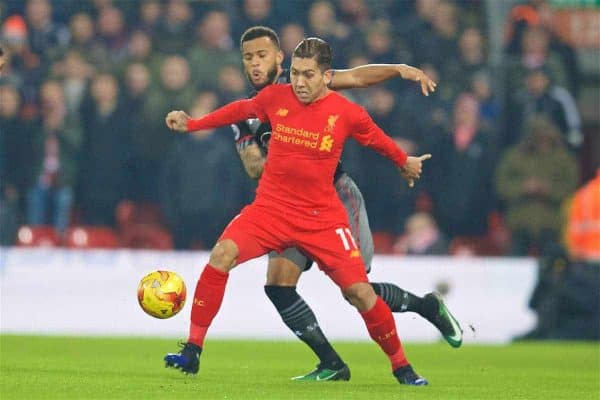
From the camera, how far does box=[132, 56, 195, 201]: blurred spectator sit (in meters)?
16.4

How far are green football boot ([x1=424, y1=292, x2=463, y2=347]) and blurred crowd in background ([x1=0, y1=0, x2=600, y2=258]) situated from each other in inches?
242

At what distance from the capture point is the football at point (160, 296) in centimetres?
914

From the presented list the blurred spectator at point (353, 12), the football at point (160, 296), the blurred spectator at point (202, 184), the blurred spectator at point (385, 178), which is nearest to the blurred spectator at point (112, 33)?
the blurred spectator at point (202, 184)

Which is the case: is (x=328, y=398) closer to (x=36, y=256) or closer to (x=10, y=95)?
(x=36, y=256)

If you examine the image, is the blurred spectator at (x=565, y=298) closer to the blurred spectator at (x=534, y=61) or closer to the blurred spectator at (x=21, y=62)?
the blurred spectator at (x=534, y=61)

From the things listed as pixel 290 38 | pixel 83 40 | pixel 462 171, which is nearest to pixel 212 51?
pixel 290 38

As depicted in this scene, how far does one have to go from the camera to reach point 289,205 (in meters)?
8.93

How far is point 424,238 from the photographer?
16281 mm

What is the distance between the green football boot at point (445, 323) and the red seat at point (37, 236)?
7380mm

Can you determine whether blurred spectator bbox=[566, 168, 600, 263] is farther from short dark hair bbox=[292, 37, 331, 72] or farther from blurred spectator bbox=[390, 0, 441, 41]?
short dark hair bbox=[292, 37, 331, 72]

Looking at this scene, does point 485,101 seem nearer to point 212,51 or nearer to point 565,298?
point 565,298

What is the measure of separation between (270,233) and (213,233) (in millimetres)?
7553

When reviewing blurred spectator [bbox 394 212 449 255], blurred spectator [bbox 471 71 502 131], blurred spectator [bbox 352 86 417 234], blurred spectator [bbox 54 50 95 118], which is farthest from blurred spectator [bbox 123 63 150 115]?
blurred spectator [bbox 471 71 502 131]

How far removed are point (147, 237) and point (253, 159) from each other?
740 cm
